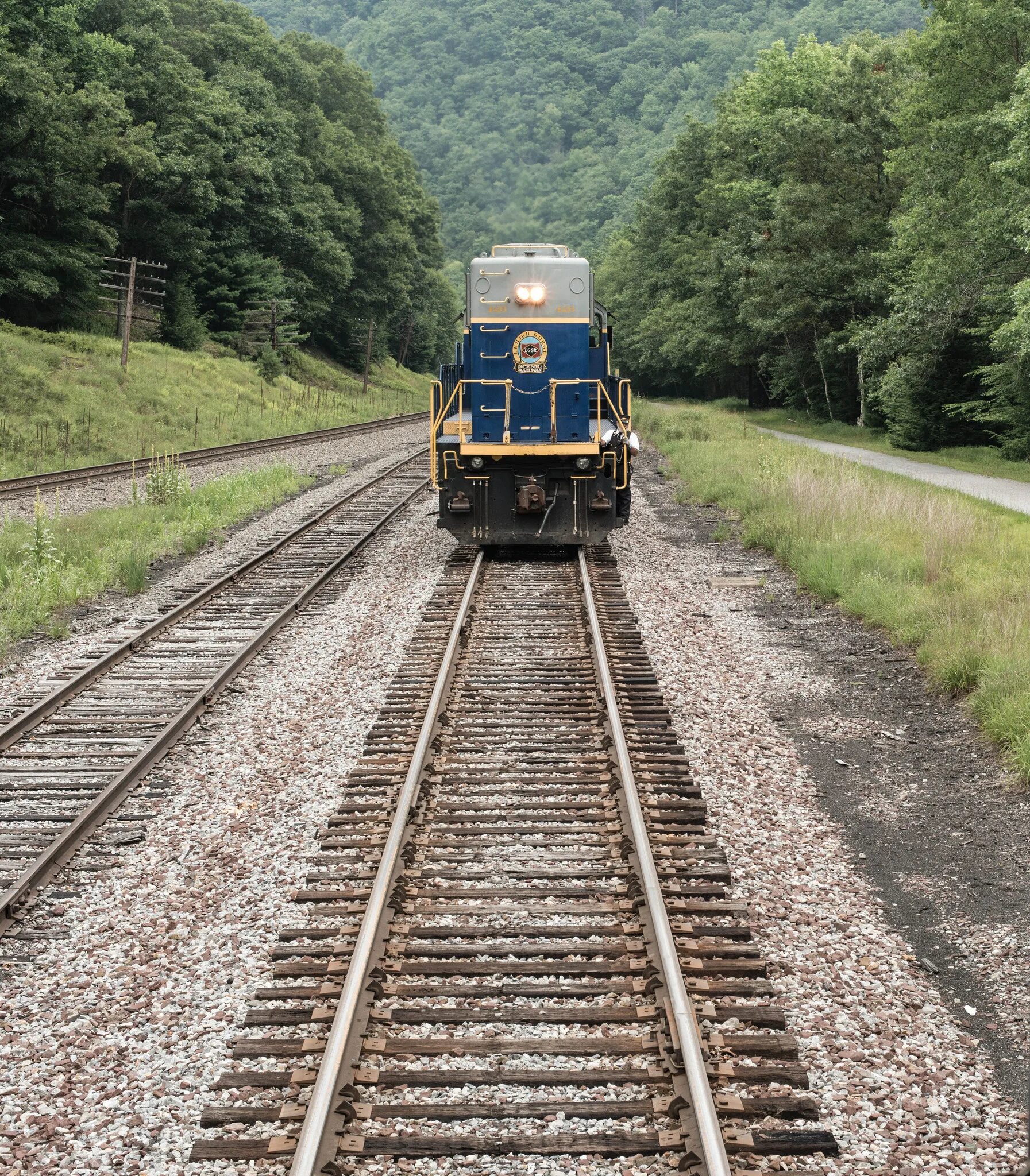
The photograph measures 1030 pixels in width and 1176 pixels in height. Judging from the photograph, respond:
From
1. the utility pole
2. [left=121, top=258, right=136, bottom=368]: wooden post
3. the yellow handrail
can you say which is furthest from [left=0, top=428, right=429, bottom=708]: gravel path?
the utility pole

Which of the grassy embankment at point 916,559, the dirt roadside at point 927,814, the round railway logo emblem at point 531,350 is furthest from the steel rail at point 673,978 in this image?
the round railway logo emblem at point 531,350

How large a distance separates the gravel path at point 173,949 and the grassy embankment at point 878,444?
66.7 feet

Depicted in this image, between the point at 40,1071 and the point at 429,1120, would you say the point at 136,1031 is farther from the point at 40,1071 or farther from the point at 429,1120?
the point at 429,1120

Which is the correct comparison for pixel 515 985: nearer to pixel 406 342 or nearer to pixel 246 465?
pixel 246 465

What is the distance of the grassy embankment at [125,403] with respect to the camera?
1101 inches

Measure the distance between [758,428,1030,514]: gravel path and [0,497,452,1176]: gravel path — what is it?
1390 centimetres

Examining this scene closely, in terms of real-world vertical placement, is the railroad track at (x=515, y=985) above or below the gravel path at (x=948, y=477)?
below

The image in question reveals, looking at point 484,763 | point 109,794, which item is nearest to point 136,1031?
point 109,794

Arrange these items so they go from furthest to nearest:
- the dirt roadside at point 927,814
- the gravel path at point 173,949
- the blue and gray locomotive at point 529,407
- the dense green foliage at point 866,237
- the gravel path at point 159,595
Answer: the dense green foliage at point 866,237 → the blue and gray locomotive at point 529,407 → the gravel path at point 159,595 → the dirt roadside at point 927,814 → the gravel path at point 173,949

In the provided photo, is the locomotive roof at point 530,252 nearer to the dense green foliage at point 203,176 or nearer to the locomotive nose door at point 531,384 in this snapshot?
the locomotive nose door at point 531,384

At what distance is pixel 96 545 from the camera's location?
15312 mm

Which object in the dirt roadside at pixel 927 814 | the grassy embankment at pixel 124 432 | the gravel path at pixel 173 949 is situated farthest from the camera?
the grassy embankment at pixel 124 432

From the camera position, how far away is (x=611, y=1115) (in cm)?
389

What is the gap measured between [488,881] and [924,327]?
86.0 ft
